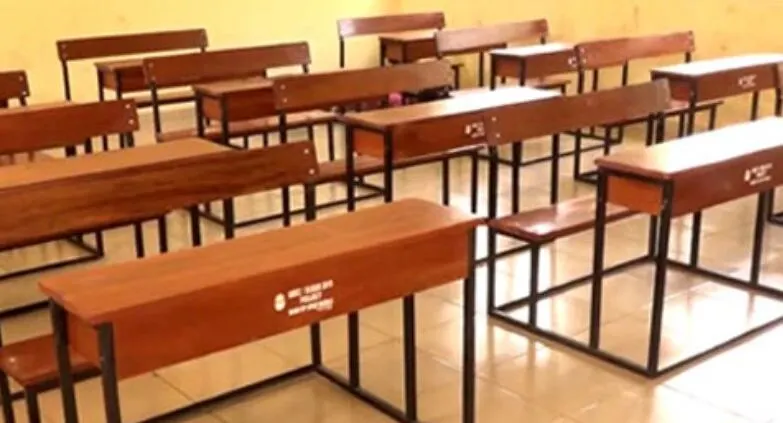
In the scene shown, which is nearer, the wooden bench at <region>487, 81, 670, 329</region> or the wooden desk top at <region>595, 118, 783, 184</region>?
the wooden desk top at <region>595, 118, 783, 184</region>

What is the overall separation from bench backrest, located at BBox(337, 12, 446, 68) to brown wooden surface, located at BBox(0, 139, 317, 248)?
3.45m

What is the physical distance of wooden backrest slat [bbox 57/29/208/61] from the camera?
5.82 metres

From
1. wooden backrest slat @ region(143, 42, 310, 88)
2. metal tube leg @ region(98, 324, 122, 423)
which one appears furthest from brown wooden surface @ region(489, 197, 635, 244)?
wooden backrest slat @ region(143, 42, 310, 88)

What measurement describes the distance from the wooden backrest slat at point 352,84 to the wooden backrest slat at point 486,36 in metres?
1.11

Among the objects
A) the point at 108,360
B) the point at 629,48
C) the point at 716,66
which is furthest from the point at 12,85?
the point at 716,66

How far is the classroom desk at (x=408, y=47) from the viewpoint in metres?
6.73

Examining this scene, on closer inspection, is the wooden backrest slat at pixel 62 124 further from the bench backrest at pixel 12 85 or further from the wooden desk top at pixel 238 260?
the wooden desk top at pixel 238 260

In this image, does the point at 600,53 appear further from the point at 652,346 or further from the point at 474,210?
the point at 652,346

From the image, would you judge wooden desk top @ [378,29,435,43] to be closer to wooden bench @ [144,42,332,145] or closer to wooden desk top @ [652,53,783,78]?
wooden bench @ [144,42,332,145]

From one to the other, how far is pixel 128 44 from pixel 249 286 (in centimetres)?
422

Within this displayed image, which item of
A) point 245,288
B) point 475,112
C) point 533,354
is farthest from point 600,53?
point 245,288

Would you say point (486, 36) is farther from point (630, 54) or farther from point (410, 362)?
point (410, 362)

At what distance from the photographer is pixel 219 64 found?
17.9 feet

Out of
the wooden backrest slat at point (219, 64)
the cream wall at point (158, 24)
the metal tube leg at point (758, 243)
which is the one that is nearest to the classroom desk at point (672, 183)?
the metal tube leg at point (758, 243)
